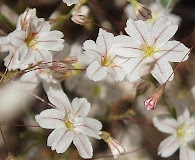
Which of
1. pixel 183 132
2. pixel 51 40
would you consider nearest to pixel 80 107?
pixel 51 40

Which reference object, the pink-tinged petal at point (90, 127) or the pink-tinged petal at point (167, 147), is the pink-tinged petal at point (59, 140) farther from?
the pink-tinged petal at point (167, 147)

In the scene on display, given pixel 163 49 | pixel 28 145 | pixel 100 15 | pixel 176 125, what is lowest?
pixel 28 145

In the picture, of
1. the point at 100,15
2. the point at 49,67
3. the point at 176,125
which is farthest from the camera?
the point at 100,15

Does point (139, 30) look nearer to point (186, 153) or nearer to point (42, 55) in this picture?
point (42, 55)

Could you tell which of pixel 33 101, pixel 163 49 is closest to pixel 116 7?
pixel 33 101

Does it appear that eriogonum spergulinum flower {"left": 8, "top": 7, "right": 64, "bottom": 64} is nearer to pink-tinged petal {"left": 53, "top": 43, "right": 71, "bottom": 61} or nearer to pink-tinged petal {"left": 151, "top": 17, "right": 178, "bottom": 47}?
pink-tinged petal {"left": 53, "top": 43, "right": 71, "bottom": 61}

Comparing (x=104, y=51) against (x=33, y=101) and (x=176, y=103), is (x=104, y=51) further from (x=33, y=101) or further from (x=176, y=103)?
(x=33, y=101)
